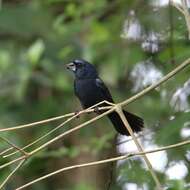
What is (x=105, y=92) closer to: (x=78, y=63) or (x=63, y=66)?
(x=78, y=63)

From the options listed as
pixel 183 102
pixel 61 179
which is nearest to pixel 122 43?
pixel 61 179

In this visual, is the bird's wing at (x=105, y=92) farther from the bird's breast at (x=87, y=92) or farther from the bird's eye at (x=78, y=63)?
the bird's eye at (x=78, y=63)

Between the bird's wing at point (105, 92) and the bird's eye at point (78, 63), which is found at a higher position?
the bird's eye at point (78, 63)

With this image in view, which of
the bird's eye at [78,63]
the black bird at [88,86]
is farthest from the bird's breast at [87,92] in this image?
the bird's eye at [78,63]

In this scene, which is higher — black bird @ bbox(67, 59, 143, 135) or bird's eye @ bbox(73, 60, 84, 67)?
bird's eye @ bbox(73, 60, 84, 67)

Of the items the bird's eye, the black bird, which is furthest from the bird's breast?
the bird's eye

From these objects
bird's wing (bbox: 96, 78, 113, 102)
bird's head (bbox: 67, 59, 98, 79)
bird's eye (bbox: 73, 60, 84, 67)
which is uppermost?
bird's eye (bbox: 73, 60, 84, 67)

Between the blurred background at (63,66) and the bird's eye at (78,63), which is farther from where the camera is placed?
the blurred background at (63,66)

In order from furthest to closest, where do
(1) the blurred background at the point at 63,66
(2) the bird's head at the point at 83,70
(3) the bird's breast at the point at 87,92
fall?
(1) the blurred background at the point at 63,66, (2) the bird's head at the point at 83,70, (3) the bird's breast at the point at 87,92

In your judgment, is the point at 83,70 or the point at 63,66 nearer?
the point at 83,70

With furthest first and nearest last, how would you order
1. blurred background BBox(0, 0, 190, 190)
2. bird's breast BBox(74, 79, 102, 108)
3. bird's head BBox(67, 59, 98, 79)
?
blurred background BBox(0, 0, 190, 190) → bird's head BBox(67, 59, 98, 79) → bird's breast BBox(74, 79, 102, 108)

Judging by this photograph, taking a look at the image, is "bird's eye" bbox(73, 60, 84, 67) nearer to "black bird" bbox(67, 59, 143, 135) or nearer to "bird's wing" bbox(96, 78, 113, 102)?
"black bird" bbox(67, 59, 143, 135)

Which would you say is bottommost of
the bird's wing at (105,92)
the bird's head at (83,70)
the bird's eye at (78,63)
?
the bird's wing at (105,92)

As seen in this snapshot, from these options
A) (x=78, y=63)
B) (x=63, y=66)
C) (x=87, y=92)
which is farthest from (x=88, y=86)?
(x=63, y=66)
